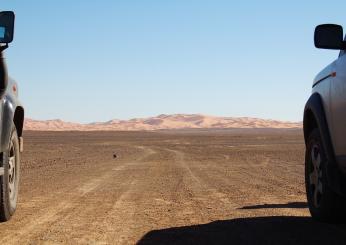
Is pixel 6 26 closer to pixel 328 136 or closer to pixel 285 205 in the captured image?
pixel 328 136

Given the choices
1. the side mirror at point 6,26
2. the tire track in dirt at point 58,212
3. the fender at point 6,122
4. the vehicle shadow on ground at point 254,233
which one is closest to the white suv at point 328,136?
the vehicle shadow on ground at point 254,233

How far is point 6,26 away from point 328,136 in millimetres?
3553

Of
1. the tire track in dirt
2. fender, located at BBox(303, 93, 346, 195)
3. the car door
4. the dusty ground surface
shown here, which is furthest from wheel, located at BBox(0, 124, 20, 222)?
the car door

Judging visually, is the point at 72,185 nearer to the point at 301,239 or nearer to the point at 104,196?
the point at 104,196

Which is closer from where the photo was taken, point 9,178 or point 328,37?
point 328,37

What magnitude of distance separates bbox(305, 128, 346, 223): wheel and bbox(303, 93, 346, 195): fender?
166 mm

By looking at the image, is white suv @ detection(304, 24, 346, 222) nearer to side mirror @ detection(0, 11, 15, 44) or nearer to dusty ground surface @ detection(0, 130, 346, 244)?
dusty ground surface @ detection(0, 130, 346, 244)

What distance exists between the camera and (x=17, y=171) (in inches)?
308

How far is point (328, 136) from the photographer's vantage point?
6125mm

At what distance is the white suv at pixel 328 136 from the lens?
5711mm

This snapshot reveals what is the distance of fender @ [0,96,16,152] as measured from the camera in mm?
6508

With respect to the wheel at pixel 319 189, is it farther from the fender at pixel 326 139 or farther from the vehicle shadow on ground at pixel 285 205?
the vehicle shadow on ground at pixel 285 205

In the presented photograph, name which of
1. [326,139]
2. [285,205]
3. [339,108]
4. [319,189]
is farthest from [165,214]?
[339,108]

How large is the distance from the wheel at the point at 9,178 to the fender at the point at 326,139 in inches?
135
